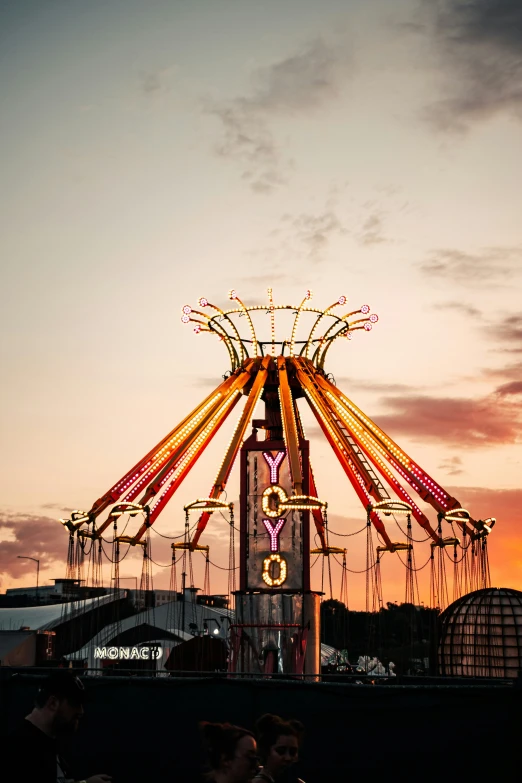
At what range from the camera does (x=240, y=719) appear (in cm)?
1266

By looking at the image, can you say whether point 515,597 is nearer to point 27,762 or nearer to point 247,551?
point 247,551

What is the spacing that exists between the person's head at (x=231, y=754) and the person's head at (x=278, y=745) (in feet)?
3.03

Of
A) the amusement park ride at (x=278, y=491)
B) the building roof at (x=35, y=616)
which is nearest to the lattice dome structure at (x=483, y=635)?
the amusement park ride at (x=278, y=491)

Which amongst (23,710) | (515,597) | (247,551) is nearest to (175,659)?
(247,551)

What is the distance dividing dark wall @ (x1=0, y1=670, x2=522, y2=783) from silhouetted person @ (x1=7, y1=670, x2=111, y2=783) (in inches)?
213

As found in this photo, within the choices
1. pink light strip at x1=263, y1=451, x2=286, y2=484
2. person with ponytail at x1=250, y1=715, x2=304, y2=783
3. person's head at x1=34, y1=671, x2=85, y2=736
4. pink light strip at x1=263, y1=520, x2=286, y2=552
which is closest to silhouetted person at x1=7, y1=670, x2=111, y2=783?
person's head at x1=34, y1=671, x2=85, y2=736

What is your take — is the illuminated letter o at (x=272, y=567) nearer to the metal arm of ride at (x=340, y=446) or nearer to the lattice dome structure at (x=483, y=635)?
the metal arm of ride at (x=340, y=446)

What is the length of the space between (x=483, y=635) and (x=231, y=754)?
24834mm

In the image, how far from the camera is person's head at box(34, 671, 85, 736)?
728 cm

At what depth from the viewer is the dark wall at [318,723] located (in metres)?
11.8

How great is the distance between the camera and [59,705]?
23.9ft

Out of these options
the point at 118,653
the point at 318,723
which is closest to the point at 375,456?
the point at 318,723

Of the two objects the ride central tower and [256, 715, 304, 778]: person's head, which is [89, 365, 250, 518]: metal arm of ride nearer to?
the ride central tower

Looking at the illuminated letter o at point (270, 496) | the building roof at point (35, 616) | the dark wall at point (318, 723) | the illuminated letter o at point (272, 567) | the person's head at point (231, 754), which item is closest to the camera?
the person's head at point (231, 754)
